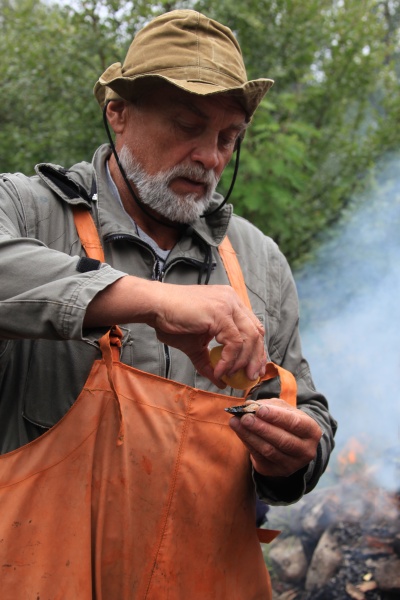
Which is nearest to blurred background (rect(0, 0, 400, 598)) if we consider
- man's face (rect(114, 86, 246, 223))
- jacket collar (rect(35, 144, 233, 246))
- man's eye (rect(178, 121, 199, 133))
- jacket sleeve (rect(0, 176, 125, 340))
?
jacket collar (rect(35, 144, 233, 246))

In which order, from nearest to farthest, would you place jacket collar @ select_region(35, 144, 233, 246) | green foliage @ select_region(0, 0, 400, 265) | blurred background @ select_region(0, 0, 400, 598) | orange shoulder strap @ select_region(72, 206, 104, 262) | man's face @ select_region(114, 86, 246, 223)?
orange shoulder strap @ select_region(72, 206, 104, 262)
jacket collar @ select_region(35, 144, 233, 246)
man's face @ select_region(114, 86, 246, 223)
blurred background @ select_region(0, 0, 400, 598)
green foliage @ select_region(0, 0, 400, 265)

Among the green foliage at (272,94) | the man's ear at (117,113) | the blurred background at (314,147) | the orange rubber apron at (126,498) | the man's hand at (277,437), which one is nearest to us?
the orange rubber apron at (126,498)

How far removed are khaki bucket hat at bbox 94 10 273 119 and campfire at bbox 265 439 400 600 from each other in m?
2.62

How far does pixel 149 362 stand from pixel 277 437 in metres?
0.46

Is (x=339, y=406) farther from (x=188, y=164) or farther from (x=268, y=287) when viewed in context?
(x=188, y=164)

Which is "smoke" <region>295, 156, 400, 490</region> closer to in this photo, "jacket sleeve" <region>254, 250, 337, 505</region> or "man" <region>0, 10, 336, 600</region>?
"jacket sleeve" <region>254, 250, 337, 505</region>

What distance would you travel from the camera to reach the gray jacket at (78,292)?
1684 millimetres

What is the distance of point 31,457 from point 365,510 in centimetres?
273

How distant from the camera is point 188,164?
2.37 metres

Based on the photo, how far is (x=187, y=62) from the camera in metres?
2.28

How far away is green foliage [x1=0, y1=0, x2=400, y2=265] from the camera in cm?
576

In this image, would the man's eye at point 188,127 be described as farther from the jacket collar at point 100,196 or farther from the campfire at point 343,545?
the campfire at point 343,545

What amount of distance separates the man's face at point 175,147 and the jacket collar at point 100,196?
99mm

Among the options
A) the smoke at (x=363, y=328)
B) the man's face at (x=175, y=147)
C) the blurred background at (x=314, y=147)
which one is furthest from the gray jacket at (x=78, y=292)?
the blurred background at (x=314, y=147)
